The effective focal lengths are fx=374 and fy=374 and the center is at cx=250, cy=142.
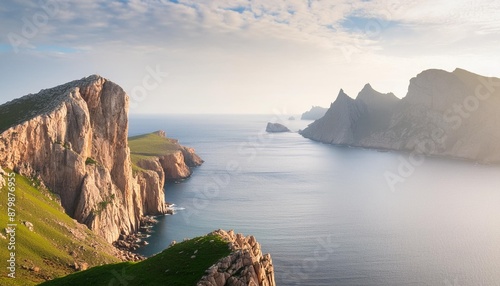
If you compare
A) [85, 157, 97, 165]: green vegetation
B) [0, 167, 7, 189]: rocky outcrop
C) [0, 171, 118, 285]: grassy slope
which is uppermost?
[85, 157, 97, 165]: green vegetation

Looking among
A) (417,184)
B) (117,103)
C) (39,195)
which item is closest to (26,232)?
(39,195)

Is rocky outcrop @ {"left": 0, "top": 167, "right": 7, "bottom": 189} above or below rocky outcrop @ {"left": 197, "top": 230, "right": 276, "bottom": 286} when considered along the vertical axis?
above

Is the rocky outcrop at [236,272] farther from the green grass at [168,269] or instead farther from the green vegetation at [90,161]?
the green vegetation at [90,161]

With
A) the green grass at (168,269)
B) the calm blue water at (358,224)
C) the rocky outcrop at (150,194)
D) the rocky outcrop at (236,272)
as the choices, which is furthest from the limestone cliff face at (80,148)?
the rocky outcrop at (236,272)

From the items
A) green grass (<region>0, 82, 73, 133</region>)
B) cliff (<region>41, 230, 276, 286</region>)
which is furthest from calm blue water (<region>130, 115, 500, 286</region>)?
green grass (<region>0, 82, 73, 133</region>)

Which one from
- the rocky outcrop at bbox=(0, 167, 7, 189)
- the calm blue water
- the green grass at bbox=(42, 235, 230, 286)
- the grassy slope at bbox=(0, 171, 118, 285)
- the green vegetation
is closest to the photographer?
the green grass at bbox=(42, 235, 230, 286)

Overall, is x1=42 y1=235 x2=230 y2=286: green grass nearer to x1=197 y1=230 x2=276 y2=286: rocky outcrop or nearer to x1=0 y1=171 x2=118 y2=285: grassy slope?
x1=197 y1=230 x2=276 y2=286: rocky outcrop

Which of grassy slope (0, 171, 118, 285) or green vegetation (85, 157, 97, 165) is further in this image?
green vegetation (85, 157, 97, 165)
